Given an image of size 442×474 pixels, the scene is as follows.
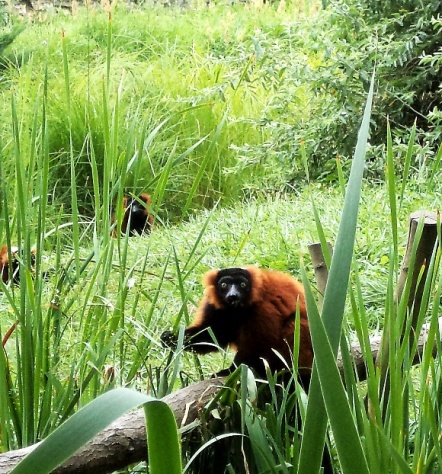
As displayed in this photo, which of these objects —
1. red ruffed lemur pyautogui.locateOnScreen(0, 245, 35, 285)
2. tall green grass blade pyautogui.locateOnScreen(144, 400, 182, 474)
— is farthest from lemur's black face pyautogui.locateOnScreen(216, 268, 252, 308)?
tall green grass blade pyautogui.locateOnScreen(144, 400, 182, 474)

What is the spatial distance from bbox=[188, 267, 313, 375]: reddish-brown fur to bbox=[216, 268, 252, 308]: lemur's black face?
19mm

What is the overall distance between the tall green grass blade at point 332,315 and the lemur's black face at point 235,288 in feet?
5.24

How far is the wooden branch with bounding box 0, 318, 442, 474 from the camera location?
4.84 ft

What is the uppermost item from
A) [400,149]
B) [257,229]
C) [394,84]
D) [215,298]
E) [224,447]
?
[394,84]

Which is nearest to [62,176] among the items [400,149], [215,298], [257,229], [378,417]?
[257,229]

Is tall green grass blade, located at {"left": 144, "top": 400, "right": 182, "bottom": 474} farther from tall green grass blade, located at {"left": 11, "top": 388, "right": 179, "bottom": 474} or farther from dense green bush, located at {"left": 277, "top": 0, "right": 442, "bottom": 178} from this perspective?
dense green bush, located at {"left": 277, "top": 0, "right": 442, "bottom": 178}

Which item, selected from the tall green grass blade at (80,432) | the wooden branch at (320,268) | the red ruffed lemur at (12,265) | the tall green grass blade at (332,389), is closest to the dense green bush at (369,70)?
the red ruffed lemur at (12,265)

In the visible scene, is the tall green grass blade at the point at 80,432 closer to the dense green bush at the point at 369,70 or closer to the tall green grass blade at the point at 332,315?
the tall green grass blade at the point at 332,315

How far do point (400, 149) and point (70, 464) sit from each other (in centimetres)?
387

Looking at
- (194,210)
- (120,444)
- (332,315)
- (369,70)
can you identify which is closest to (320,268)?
(120,444)

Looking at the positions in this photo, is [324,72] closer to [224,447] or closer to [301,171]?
[301,171]

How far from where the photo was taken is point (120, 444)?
1.58 metres

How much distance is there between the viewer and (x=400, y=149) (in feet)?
16.1

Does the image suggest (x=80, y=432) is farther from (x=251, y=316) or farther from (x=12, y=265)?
(x=251, y=316)
